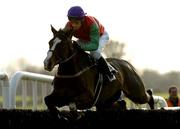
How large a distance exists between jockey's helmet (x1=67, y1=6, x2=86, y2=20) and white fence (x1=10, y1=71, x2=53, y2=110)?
34.1 inches

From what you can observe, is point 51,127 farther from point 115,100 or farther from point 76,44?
point 115,100

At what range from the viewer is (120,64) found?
925 centimetres

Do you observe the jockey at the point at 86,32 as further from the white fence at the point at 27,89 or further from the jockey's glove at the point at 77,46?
the white fence at the point at 27,89

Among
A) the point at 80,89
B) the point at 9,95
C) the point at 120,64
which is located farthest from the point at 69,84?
the point at 120,64

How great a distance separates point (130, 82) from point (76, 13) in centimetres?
195

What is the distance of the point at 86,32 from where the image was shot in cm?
804

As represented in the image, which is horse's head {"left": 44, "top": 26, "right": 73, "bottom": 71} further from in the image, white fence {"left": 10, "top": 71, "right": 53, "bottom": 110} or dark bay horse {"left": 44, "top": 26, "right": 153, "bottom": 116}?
white fence {"left": 10, "top": 71, "right": 53, "bottom": 110}

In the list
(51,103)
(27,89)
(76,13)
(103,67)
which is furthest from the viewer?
(27,89)

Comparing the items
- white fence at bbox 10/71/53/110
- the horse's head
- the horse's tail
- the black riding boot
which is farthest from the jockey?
the horse's tail

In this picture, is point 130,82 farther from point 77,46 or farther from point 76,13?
point 76,13

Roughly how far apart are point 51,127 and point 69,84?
1.42 metres

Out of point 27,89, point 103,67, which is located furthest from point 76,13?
point 27,89

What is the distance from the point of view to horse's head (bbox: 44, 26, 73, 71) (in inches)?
283

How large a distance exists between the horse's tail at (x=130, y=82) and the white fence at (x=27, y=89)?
97 centimetres
